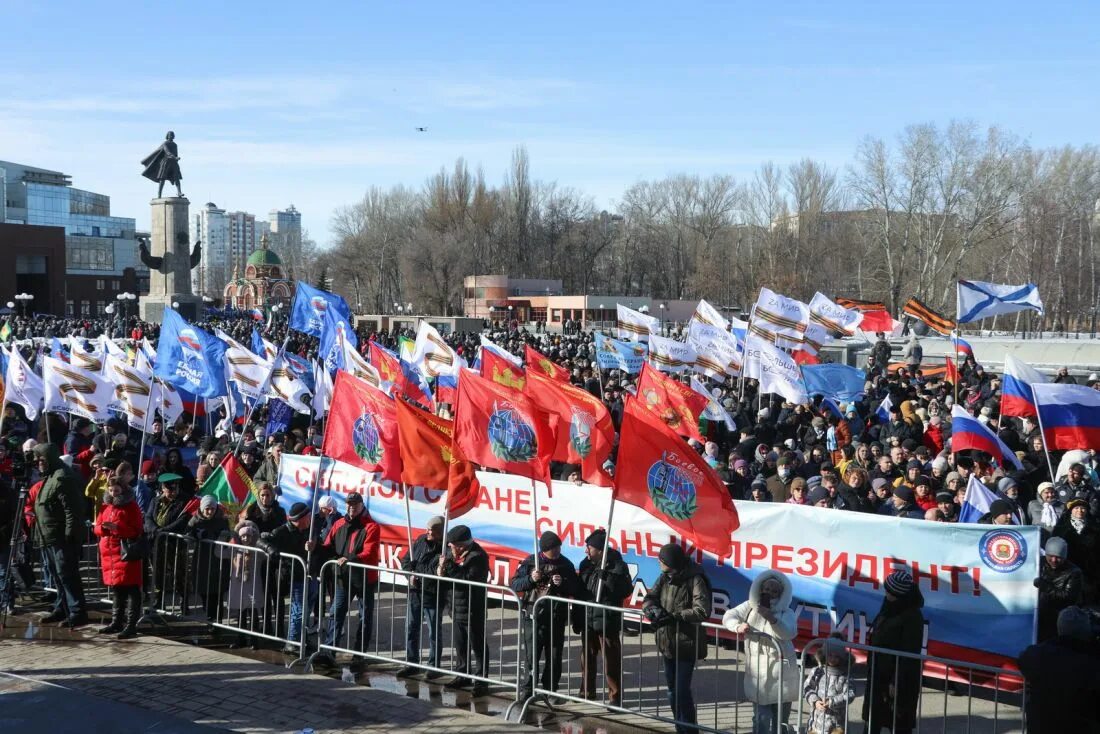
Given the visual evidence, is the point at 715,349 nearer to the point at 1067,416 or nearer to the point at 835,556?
the point at 1067,416

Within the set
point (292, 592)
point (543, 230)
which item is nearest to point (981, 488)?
point (292, 592)

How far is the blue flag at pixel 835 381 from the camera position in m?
16.9

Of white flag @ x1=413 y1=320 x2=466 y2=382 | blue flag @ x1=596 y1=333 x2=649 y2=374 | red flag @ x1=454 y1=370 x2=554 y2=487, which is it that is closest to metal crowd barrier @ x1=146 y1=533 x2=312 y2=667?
red flag @ x1=454 y1=370 x2=554 y2=487

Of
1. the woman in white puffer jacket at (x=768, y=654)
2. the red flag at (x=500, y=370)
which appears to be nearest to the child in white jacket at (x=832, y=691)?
the woman in white puffer jacket at (x=768, y=654)

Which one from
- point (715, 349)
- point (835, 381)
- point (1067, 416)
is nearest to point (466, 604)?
point (1067, 416)

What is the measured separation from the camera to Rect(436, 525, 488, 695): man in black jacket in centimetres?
797

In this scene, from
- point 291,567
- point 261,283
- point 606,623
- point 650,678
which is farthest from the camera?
point 261,283

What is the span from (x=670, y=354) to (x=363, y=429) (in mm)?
10430

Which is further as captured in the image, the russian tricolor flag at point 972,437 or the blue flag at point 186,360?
the blue flag at point 186,360

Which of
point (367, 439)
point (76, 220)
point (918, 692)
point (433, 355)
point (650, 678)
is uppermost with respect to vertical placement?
point (76, 220)

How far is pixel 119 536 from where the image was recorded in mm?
8812

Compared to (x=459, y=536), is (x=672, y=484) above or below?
above

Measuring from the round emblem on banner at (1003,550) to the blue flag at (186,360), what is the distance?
9.94 meters

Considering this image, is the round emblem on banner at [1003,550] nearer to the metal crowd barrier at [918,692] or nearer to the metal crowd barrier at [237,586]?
the metal crowd barrier at [918,692]
